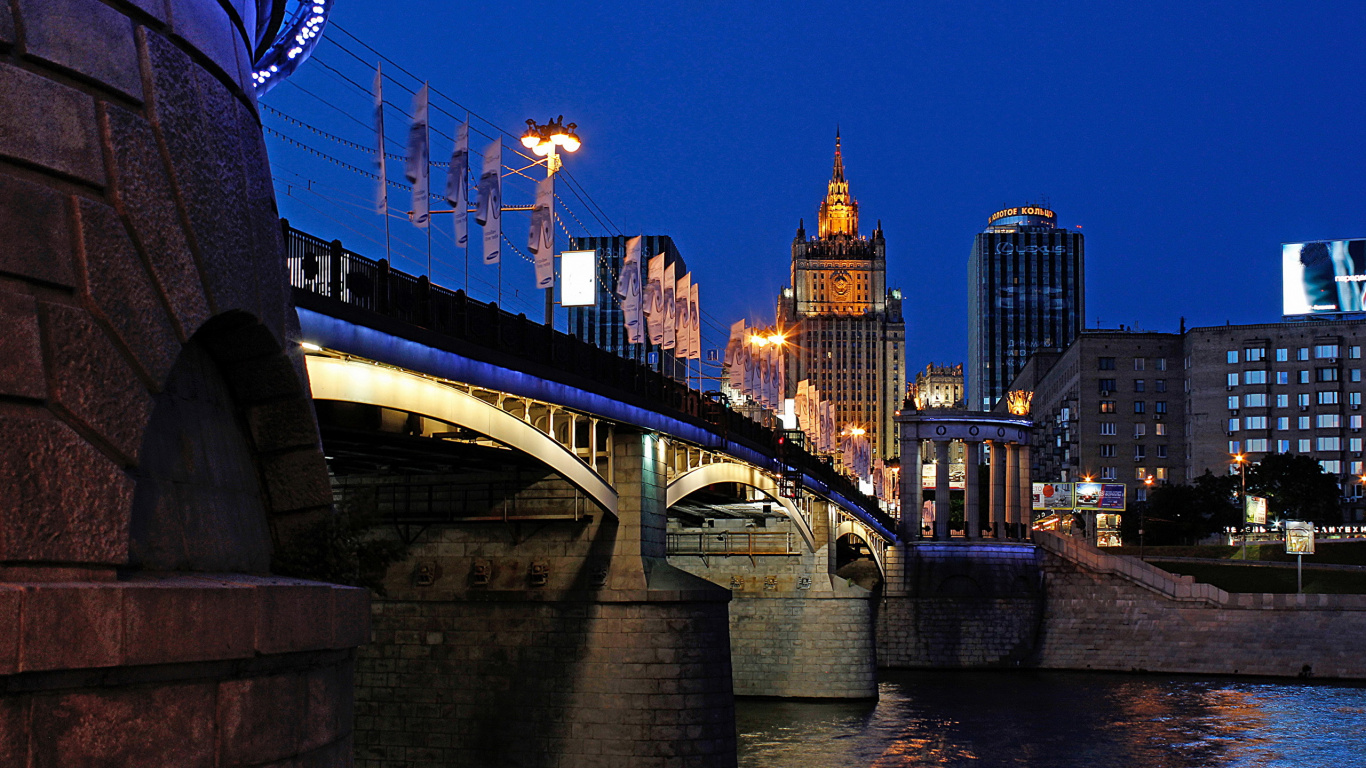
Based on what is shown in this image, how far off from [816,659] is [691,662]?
90.3 feet

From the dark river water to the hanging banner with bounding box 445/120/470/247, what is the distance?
2100 centimetres

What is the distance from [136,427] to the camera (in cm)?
1144

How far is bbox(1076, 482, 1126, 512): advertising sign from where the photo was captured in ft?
360

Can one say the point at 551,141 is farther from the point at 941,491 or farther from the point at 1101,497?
the point at 1101,497

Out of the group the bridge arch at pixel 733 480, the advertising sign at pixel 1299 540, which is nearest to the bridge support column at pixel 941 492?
the advertising sign at pixel 1299 540

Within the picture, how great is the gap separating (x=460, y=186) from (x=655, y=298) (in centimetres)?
1506

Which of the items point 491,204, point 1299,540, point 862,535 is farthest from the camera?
point 1299,540

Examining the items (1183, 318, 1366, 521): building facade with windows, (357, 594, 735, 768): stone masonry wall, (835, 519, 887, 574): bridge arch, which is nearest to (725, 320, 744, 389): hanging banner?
(835, 519, 887, 574): bridge arch

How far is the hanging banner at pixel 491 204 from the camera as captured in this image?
3072 centimetres

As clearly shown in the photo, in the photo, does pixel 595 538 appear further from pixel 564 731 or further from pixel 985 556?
pixel 985 556

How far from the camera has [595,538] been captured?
3597 cm

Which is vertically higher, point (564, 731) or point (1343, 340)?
point (1343, 340)

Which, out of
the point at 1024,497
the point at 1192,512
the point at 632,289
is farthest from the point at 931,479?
the point at 632,289

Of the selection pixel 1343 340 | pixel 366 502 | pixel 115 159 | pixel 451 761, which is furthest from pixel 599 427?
pixel 1343 340
